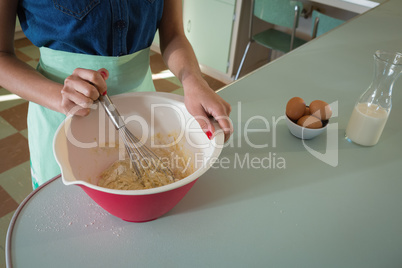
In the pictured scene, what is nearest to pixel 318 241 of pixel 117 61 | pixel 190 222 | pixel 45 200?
pixel 190 222

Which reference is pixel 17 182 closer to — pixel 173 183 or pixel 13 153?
pixel 13 153

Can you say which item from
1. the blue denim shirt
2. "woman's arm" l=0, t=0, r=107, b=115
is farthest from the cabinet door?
"woman's arm" l=0, t=0, r=107, b=115

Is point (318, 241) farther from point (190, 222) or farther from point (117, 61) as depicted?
point (117, 61)

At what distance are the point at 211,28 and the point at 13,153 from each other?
1.50 meters

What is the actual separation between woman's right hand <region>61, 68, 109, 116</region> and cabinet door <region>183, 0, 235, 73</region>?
1817 mm

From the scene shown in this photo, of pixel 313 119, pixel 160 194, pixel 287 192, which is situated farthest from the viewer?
pixel 313 119

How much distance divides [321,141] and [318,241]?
27 cm

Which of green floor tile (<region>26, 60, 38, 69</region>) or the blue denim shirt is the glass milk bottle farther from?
green floor tile (<region>26, 60, 38, 69</region>)

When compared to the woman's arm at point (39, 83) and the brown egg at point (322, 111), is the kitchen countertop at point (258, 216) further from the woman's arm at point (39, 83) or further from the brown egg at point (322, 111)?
the woman's arm at point (39, 83)

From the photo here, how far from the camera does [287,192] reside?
62cm

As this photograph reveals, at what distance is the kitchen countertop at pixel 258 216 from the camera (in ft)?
1.66

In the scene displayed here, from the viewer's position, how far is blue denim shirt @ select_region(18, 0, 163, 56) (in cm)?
70

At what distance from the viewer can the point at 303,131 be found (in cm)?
71

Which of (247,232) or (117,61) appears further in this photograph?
(117,61)
